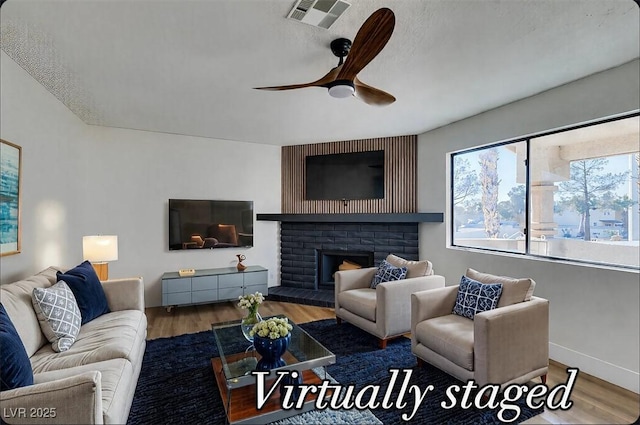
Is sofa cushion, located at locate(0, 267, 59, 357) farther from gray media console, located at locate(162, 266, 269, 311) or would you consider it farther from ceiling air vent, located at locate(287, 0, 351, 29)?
ceiling air vent, located at locate(287, 0, 351, 29)

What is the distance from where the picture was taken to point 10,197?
7.22 ft

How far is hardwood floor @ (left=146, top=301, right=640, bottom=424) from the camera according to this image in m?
1.84

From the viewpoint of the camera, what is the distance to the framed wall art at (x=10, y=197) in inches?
82.5

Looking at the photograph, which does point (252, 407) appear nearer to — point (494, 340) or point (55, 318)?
point (55, 318)

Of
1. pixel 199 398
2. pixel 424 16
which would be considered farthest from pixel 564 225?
pixel 199 398

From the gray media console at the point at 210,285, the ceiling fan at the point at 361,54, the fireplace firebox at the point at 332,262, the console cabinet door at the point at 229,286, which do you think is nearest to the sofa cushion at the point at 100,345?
the gray media console at the point at 210,285

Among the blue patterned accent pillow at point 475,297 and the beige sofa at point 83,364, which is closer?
the beige sofa at point 83,364

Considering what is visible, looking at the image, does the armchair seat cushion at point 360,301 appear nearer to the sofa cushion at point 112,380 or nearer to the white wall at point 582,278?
the white wall at point 582,278

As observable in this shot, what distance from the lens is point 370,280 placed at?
3598 millimetres

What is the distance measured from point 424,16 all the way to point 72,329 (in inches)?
113

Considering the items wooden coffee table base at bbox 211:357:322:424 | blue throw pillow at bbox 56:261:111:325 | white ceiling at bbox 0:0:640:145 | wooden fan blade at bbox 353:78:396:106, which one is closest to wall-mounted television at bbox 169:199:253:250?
white ceiling at bbox 0:0:640:145

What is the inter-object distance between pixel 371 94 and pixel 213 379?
236 centimetres

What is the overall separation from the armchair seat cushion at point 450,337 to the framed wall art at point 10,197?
2986 mm

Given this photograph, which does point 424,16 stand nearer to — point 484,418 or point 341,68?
point 341,68
